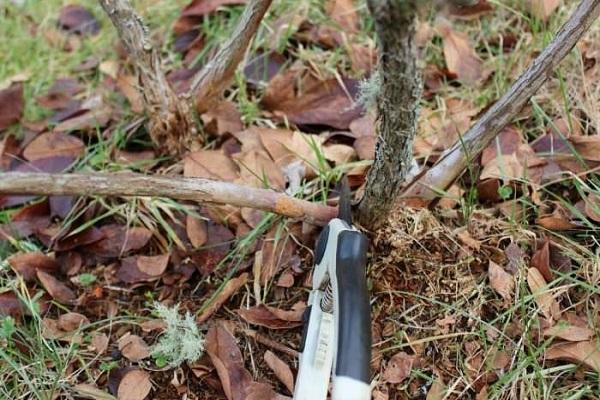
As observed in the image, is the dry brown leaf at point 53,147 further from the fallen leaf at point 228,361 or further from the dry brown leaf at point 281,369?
the dry brown leaf at point 281,369

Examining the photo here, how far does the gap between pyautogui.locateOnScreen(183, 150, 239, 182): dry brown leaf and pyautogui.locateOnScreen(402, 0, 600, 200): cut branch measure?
396 mm

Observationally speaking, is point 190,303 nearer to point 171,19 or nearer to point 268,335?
point 268,335

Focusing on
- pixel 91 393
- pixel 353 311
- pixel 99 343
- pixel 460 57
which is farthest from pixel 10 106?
pixel 353 311

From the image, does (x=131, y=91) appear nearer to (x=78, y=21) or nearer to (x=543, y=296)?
(x=78, y=21)

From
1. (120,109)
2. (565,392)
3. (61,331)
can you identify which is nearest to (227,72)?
(120,109)

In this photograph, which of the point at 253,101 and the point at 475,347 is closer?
the point at 475,347

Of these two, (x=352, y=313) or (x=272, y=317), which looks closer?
(x=352, y=313)

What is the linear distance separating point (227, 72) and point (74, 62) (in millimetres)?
684

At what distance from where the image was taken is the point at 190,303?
1.37 meters

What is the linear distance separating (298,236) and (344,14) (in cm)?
71

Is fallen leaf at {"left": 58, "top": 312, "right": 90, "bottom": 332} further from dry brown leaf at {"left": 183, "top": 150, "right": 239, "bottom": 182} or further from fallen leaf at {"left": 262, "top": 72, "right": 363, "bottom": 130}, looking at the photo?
fallen leaf at {"left": 262, "top": 72, "right": 363, "bottom": 130}

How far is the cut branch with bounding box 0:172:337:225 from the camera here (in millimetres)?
1010

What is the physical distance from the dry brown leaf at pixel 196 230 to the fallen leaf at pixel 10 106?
1.96ft

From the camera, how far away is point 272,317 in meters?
1.30
